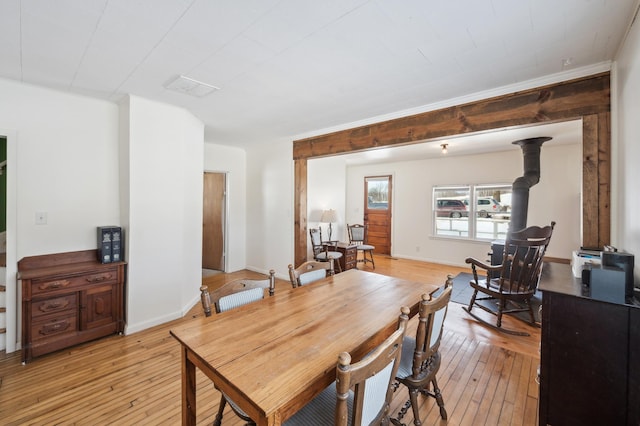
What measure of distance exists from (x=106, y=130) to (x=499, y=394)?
4499 millimetres

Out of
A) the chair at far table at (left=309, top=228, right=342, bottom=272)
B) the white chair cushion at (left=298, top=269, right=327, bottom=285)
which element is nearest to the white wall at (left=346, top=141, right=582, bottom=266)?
the chair at far table at (left=309, top=228, right=342, bottom=272)

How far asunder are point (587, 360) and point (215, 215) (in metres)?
5.35

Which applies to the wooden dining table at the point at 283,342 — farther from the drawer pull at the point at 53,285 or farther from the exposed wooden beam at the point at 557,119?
the drawer pull at the point at 53,285

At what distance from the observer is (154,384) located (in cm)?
212

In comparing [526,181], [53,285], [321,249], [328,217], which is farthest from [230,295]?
[526,181]

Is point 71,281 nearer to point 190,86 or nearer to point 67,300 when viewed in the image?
point 67,300

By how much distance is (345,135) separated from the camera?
3.91 meters

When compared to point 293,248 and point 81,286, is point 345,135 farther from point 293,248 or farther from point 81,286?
point 81,286

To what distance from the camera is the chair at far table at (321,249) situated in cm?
500

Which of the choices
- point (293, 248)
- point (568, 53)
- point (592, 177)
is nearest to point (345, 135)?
point (293, 248)

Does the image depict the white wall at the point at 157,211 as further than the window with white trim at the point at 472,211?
No

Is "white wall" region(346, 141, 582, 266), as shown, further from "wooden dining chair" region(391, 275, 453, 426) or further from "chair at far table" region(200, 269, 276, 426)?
"chair at far table" region(200, 269, 276, 426)

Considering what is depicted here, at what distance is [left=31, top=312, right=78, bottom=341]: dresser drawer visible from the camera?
7.88 ft

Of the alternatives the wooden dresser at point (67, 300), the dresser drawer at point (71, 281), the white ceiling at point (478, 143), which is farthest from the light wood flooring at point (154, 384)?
the white ceiling at point (478, 143)
